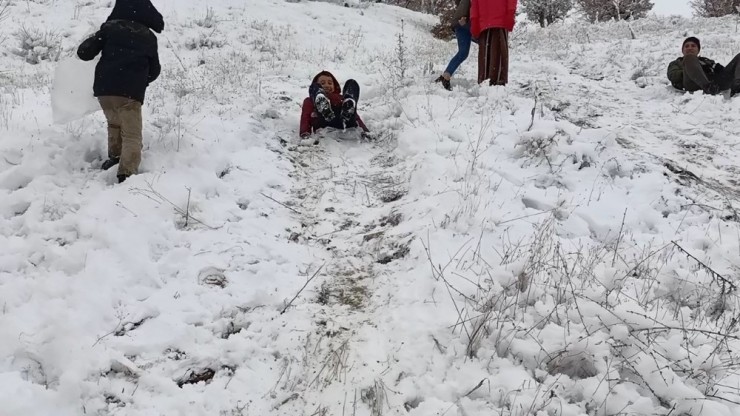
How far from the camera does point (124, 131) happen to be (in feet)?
15.9

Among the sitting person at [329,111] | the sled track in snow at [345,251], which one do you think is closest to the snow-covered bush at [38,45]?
the sitting person at [329,111]

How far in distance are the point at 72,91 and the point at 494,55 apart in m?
5.63

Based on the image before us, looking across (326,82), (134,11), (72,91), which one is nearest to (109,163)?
(72,91)

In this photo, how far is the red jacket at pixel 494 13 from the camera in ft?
24.6

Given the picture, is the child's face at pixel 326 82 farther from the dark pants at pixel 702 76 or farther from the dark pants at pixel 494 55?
the dark pants at pixel 702 76

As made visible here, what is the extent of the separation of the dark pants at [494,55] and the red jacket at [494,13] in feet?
0.31

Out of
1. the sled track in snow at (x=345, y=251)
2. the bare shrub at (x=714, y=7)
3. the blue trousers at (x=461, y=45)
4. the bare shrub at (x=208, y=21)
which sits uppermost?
the bare shrub at (x=714, y=7)

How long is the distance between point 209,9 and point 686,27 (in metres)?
12.9

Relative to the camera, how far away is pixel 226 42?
11.9 m

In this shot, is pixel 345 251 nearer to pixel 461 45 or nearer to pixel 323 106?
pixel 323 106

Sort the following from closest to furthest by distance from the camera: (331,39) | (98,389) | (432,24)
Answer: (98,389), (331,39), (432,24)

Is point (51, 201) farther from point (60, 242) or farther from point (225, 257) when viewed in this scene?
point (225, 257)

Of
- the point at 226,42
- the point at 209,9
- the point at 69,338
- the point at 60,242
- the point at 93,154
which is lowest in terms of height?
the point at 69,338

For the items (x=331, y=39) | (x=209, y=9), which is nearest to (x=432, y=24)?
(x=331, y=39)
